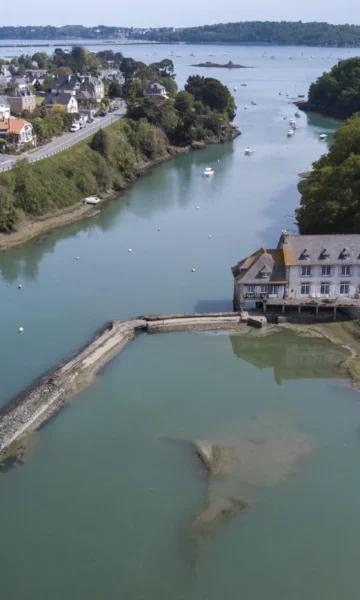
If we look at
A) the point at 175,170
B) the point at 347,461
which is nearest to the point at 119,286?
the point at 347,461

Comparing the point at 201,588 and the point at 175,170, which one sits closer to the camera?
the point at 201,588

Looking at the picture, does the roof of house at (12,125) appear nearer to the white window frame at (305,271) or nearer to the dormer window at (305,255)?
the dormer window at (305,255)

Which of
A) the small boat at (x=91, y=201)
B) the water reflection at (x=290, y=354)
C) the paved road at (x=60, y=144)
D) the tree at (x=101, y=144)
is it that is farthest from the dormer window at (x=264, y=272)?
the tree at (x=101, y=144)

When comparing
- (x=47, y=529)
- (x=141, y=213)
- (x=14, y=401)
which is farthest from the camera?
(x=141, y=213)

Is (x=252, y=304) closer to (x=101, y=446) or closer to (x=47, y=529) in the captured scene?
(x=101, y=446)

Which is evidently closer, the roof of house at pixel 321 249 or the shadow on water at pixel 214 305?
the roof of house at pixel 321 249

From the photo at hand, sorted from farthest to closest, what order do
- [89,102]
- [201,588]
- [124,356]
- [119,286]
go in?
[89,102] → [119,286] → [124,356] → [201,588]

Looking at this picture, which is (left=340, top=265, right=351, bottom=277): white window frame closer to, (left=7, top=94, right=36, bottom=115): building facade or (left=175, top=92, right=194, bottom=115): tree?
(left=175, top=92, right=194, bottom=115): tree
